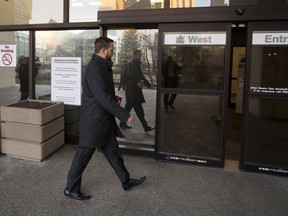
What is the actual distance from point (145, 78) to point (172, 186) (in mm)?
2023

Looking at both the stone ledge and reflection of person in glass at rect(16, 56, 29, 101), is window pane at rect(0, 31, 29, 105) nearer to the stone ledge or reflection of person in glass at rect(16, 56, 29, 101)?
reflection of person in glass at rect(16, 56, 29, 101)

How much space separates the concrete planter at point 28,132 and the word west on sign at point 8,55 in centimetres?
136

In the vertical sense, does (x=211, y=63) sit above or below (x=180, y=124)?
above

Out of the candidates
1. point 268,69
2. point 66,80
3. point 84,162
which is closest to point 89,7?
point 66,80

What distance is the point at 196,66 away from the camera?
4.51 meters

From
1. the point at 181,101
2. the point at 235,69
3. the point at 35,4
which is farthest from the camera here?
the point at 235,69

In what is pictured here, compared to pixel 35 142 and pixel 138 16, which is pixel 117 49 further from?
pixel 35 142

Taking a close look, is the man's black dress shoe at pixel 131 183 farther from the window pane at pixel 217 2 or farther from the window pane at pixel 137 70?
the window pane at pixel 217 2

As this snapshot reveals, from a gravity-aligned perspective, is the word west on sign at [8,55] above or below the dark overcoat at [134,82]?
above

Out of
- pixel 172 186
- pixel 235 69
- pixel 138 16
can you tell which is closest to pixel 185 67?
pixel 138 16

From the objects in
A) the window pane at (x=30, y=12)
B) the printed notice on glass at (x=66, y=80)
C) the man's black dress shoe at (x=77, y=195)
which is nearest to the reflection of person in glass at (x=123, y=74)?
the printed notice on glass at (x=66, y=80)

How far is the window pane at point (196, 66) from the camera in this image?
4.36 meters

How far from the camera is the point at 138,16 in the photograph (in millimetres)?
4453

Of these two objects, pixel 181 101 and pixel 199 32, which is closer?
pixel 199 32
